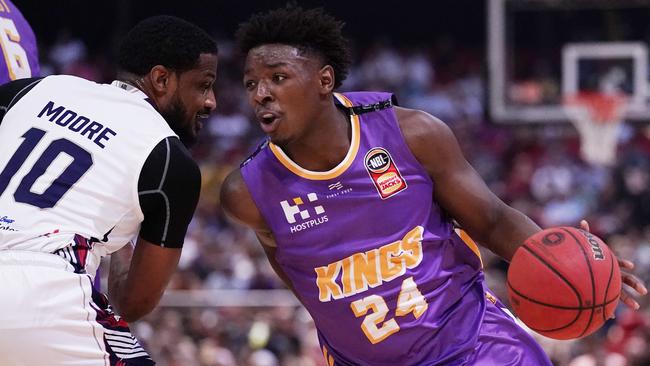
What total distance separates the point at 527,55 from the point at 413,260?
34.8 ft

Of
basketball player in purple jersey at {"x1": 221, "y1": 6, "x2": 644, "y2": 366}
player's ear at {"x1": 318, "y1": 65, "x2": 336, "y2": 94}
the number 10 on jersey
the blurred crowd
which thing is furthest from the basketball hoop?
A: the number 10 on jersey

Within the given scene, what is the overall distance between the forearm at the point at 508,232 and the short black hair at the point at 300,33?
897 mm

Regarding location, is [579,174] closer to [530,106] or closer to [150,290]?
[530,106]

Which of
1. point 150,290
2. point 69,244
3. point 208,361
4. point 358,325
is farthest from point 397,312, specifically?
point 208,361

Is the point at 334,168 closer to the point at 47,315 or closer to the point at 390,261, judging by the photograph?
the point at 390,261

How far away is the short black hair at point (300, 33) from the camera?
4.25 m

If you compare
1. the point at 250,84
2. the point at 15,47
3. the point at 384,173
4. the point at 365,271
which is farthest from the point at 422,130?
the point at 15,47

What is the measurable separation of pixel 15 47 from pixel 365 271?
193 cm

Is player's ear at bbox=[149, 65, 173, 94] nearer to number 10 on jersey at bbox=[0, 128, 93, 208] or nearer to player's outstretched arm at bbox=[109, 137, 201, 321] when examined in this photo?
player's outstretched arm at bbox=[109, 137, 201, 321]

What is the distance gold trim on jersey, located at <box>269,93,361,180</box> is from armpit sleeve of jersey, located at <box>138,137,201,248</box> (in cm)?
70

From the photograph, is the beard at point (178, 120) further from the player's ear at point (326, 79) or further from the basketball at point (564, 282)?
the basketball at point (564, 282)

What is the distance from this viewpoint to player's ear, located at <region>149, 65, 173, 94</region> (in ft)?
12.6

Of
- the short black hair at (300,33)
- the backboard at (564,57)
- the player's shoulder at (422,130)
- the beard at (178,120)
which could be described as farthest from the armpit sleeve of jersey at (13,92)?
the backboard at (564,57)

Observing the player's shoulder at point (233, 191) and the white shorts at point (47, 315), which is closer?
the white shorts at point (47, 315)
